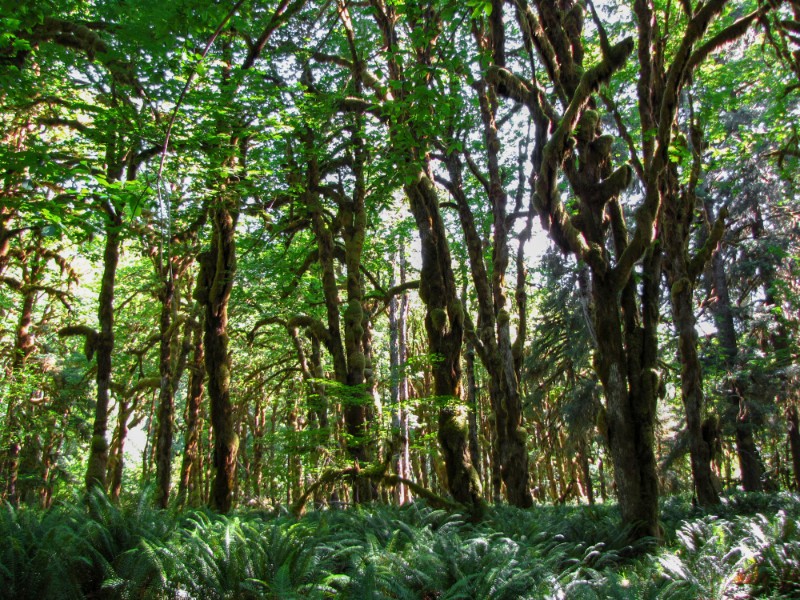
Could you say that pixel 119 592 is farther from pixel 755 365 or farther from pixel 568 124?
pixel 755 365

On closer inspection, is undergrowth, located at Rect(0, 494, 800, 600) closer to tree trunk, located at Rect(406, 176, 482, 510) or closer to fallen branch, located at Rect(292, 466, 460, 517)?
fallen branch, located at Rect(292, 466, 460, 517)

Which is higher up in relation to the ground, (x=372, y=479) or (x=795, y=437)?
(x=795, y=437)

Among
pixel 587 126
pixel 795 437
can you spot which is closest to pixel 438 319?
pixel 587 126

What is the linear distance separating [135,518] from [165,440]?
316 inches

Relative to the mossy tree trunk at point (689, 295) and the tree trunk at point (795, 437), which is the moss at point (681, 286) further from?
the tree trunk at point (795, 437)

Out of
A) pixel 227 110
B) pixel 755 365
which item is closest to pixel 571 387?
pixel 755 365

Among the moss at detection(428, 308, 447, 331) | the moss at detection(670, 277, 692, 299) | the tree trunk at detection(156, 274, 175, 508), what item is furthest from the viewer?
the tree trunk at detection(156, 274, 175, 508)

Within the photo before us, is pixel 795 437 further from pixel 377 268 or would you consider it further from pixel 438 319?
pixel 438 319

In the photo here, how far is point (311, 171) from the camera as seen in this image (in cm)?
1071

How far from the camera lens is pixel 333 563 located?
4824mm

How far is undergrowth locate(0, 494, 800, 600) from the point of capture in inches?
150

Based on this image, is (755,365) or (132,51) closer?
(132,51)

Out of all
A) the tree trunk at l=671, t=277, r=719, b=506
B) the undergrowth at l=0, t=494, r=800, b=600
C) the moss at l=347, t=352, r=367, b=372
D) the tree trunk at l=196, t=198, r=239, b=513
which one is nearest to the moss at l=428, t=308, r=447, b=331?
the moss at l=347, t=352, r=367, b=372

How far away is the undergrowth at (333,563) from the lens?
3801mm
